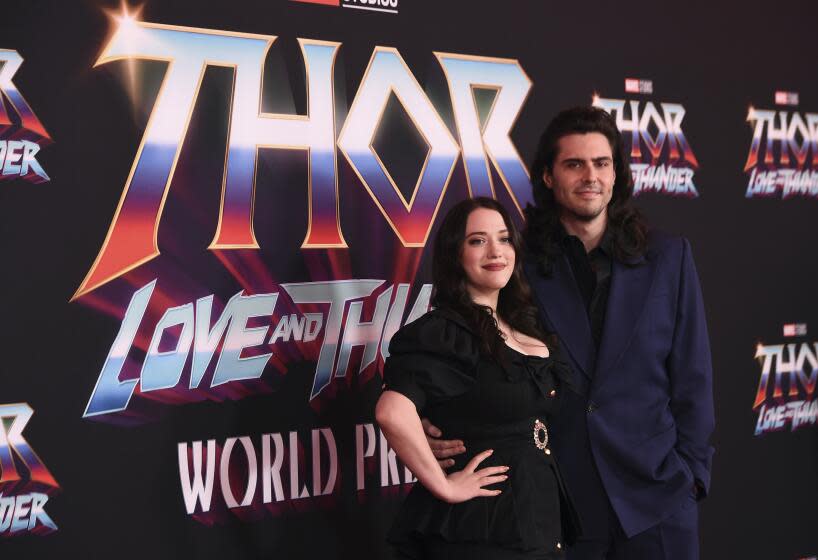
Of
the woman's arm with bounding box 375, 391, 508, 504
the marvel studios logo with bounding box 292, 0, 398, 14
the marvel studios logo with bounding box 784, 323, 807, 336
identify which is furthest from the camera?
the marvel studios logo with bounding box 784, 323, 807, 336

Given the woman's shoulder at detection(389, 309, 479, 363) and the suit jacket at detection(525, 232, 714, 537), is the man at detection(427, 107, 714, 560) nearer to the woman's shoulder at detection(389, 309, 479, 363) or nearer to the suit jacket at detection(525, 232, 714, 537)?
the suit jacket at detection(525, 232, 714, 537)

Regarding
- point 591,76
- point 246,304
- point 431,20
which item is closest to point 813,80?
point 591,76

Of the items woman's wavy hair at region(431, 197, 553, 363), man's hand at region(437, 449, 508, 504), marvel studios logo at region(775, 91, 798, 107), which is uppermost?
marvel studios logo at region(775, 91, 798, 107)

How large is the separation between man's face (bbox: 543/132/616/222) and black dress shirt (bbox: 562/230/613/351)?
0.08 meters

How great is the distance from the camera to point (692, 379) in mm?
2375

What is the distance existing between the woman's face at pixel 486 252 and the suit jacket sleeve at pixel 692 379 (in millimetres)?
530

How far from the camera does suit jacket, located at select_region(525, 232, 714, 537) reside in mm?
2328

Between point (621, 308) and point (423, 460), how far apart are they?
704 millimetres

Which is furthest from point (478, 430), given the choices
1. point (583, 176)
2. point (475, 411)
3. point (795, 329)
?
point (795, 329)

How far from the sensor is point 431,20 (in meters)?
3.00

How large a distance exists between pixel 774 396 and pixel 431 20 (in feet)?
6.82

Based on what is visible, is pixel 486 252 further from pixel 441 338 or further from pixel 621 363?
pixel 621 363

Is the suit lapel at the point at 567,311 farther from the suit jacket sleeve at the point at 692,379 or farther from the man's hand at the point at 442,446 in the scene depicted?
the man's hand at the point at 442,446

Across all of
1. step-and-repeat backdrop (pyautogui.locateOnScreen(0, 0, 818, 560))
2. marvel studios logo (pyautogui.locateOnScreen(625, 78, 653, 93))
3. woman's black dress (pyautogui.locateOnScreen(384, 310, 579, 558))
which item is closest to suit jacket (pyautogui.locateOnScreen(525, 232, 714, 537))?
woman's black dress (pyautogui.locateOnScreen(384, 310, 579, 558))
